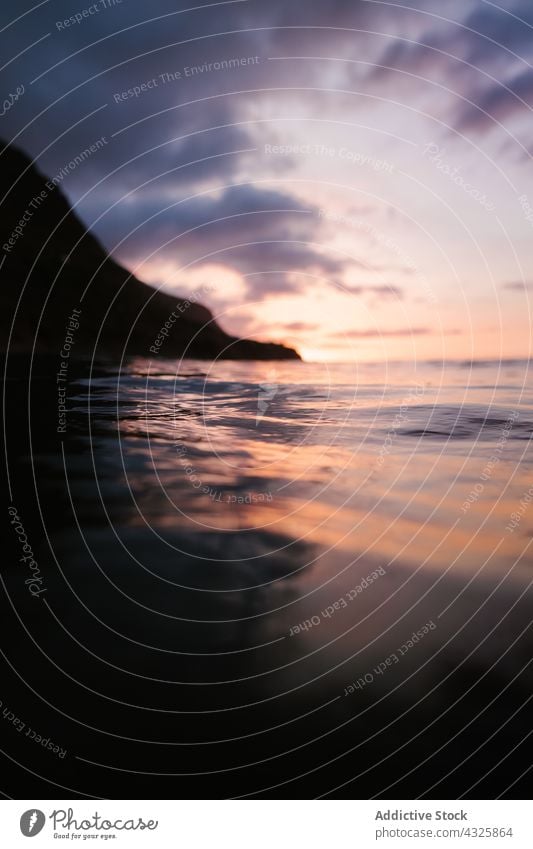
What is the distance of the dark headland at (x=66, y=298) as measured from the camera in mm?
16094

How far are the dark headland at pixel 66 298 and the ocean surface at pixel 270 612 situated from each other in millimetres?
3921

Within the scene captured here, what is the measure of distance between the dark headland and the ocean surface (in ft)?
12.9

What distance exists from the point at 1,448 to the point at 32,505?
2225 mm

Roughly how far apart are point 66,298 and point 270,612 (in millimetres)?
16894

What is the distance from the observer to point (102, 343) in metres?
22.7

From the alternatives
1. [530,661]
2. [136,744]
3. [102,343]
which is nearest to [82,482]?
[136,744]

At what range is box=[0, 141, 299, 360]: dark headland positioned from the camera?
16094 mm

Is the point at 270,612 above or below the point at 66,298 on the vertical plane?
below

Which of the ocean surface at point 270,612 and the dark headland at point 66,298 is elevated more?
the dark headland at point 66,298

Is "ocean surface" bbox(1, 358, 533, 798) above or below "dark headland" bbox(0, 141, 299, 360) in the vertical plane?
below

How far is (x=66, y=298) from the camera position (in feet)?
66.8

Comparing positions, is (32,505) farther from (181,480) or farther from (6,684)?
(6,684)

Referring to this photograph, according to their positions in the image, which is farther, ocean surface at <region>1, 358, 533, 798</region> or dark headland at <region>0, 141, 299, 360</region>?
dark headland at <region>0, 141, 299, 360</region>

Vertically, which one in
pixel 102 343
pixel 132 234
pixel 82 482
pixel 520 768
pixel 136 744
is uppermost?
pixel 102 343
